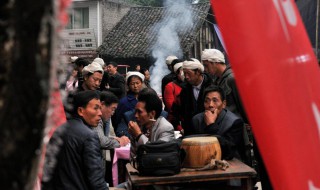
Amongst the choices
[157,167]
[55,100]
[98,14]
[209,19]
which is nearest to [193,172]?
[157,167]

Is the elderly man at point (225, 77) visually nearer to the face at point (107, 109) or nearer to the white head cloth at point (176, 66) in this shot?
the face at point (107, 109)

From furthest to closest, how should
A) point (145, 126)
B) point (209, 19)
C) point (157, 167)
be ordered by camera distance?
point (209, 19)
point (145, 126)
point (157, 167)

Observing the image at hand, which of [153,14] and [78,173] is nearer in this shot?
[78,173]

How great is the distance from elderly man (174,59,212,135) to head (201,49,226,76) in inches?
22.3

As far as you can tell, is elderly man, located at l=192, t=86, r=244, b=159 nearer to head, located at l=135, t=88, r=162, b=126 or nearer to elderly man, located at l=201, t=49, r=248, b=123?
elderly man, located at l=201, t=49, r=248, b=123

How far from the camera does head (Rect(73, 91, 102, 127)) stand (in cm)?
474

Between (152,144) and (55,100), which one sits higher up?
(55,100)

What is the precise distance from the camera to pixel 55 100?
123 centimetres

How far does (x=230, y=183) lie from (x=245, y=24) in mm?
3057

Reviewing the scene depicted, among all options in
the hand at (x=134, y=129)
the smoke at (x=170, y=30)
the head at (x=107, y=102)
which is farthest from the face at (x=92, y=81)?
the smoke at (x=170, y=30)

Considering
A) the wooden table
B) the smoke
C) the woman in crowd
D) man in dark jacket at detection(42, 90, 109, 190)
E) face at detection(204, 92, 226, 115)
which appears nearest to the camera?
man in dark jacket at detection(42, 90, 109, 190)

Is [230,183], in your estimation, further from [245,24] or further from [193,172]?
[245,24]

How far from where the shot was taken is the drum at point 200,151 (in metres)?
5.02

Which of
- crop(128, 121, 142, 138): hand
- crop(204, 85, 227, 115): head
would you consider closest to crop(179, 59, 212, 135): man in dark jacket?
crop(204, 85, 227, 115): head
